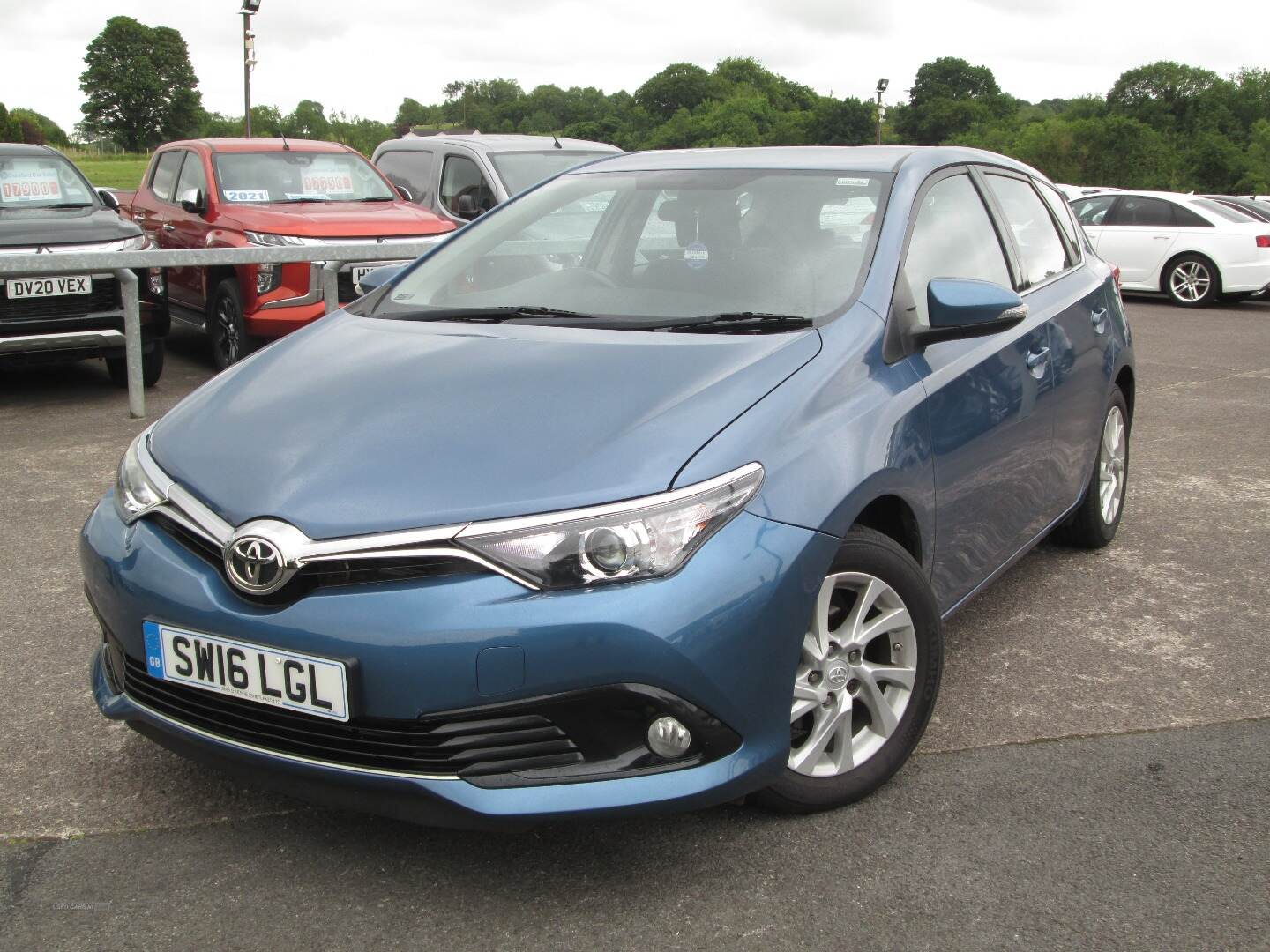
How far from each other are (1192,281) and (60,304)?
13.0m

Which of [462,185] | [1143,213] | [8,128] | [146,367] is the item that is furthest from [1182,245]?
[8,128]

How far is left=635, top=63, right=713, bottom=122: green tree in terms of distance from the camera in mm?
94500

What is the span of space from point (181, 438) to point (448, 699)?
106 cm

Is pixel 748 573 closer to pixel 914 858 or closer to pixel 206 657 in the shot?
pixel 914 858

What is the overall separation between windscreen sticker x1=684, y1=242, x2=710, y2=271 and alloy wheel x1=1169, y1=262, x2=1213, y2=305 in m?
14.0

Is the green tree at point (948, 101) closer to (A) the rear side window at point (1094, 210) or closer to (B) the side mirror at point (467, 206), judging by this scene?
(A) the rear side window at point (1094, 210)

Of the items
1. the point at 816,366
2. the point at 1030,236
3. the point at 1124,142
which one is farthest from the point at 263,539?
the point at 1124,142

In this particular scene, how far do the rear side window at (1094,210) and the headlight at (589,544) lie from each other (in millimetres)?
15566

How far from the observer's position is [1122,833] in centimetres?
291

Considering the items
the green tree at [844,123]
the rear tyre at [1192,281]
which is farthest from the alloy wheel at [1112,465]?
the green tree at [844,123]

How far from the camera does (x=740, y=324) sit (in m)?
3.29

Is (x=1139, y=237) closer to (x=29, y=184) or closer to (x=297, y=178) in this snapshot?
(x=297, y=178)

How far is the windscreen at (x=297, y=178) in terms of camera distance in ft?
31.6

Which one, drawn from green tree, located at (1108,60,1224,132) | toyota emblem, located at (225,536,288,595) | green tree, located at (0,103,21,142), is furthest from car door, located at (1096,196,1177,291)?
green tree, located at (0,103,21,142)
